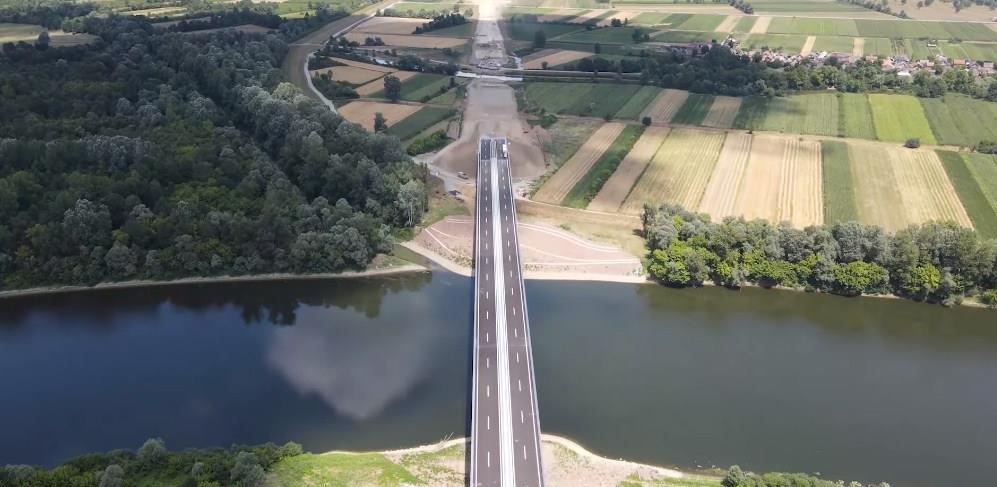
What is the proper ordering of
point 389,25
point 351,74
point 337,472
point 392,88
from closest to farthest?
point 337,472 < point 392,88 < point 351,74 < point 389,25

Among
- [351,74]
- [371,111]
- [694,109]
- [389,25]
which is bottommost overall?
[371,111]

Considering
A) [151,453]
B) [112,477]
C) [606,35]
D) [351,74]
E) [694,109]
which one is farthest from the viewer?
[606,35]

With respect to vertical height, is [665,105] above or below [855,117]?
above

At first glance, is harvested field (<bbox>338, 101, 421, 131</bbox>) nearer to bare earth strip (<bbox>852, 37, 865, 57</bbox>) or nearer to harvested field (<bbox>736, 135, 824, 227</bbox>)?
harvested field (<bbox>736, 135, 824, 227</bbox>)

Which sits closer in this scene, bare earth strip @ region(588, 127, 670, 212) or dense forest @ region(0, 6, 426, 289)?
dense forest @ region(0, 6, 426, 289)

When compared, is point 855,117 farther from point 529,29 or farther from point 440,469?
point 440,469

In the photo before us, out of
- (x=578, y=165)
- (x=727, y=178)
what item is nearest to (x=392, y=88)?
(x=578, y=165)

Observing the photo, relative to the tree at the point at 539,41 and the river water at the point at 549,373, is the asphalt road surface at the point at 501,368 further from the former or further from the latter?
the tree at the point at 539,41

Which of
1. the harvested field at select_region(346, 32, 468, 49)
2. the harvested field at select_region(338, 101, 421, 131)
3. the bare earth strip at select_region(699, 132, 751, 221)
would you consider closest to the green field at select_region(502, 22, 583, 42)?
the harvested field at select_region(346, 32, 468, 49)
